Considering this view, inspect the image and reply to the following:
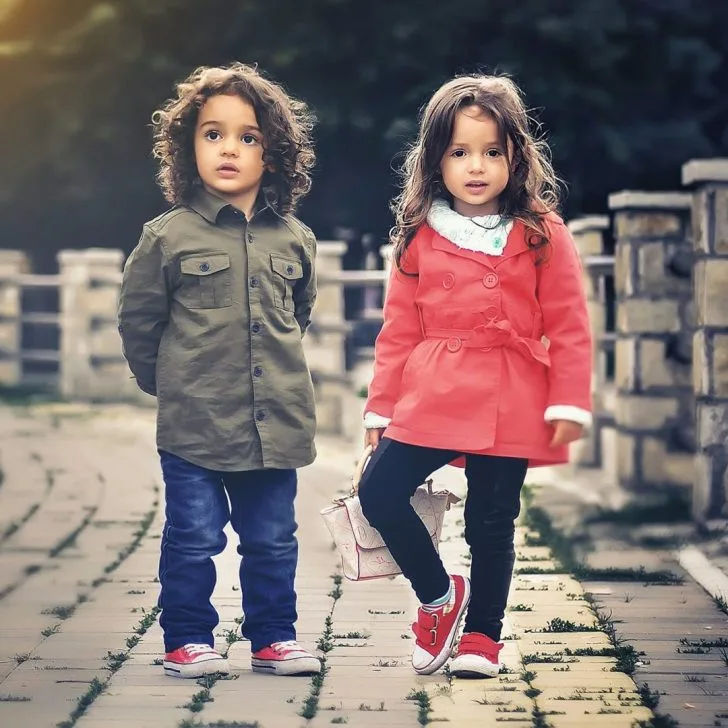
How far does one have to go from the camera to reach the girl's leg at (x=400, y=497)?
4426 millimetres

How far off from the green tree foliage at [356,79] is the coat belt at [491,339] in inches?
432

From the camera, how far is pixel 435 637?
451 centimetres

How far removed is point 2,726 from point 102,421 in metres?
8.63

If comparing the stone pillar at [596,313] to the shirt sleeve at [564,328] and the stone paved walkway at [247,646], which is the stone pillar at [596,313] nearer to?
the stone paved walkway at [247,646]

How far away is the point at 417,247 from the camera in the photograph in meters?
4.50

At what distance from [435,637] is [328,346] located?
24.5 ft

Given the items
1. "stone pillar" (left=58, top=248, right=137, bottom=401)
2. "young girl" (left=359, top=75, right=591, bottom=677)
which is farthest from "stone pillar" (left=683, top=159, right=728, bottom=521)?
"stone pillar" (left=58, top=248, right=137, bottom=401)

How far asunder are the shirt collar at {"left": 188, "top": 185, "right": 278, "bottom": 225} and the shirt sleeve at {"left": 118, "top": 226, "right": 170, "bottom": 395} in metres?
0.16

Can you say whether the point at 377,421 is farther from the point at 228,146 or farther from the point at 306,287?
the point at 228,146

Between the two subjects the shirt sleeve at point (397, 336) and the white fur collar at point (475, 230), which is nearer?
the white fur collar at point (475, 230)

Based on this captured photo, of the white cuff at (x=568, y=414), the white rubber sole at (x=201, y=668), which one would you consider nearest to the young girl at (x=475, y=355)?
the white cuff at (x=568, y=414)

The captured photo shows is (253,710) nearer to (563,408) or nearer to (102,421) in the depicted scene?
(563,408)

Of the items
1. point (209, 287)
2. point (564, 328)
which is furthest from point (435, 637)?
point (209, 287)

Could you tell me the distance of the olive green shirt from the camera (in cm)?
451
